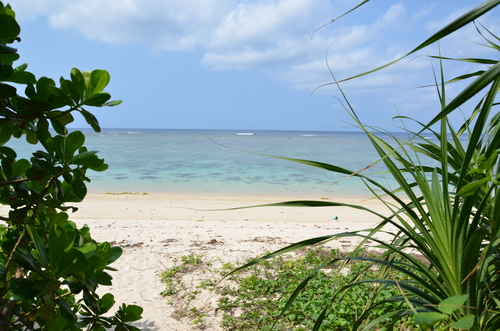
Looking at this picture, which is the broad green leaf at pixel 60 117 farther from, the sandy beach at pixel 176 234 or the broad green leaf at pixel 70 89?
the sandy beach at pixel 176 234

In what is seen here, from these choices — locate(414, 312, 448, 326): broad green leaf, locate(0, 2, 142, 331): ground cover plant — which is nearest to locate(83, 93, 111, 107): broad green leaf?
locate(0, 2, 142, 331): ground cover plant

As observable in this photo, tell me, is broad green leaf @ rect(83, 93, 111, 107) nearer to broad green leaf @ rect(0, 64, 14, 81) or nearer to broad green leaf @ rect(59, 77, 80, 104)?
broad green leaf @ rect(59, 77, 80, 104)

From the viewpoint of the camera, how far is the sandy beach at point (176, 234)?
9.96 ft

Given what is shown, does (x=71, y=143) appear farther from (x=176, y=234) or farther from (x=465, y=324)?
(x=176, y=234)

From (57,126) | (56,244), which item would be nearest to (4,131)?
(57,126)

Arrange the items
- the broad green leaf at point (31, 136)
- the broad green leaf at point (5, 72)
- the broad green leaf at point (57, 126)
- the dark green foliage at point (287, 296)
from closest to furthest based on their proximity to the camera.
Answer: the broad green leaf at point (5, 72) < the broad green leaf at point (57, 126) < the broad green leaf at point (31, 136) < the dark green foliage at point (287, 296)

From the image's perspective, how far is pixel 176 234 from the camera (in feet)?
17.1

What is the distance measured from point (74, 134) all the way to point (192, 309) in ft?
7.55

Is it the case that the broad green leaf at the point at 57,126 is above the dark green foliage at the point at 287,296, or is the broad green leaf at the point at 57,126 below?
above

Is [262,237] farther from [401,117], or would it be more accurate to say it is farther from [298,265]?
[401,117]

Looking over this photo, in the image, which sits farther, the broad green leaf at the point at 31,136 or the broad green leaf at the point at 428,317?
the broad green leaf at the point at 31,136

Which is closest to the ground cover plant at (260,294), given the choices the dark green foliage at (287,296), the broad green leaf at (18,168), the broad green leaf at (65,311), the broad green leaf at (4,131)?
the dark green foliage at (287,296)

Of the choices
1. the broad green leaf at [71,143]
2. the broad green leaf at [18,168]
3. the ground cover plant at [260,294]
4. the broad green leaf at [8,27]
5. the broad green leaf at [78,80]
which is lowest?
the ground cover plant at [260,294]

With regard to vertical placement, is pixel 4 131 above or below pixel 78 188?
above
